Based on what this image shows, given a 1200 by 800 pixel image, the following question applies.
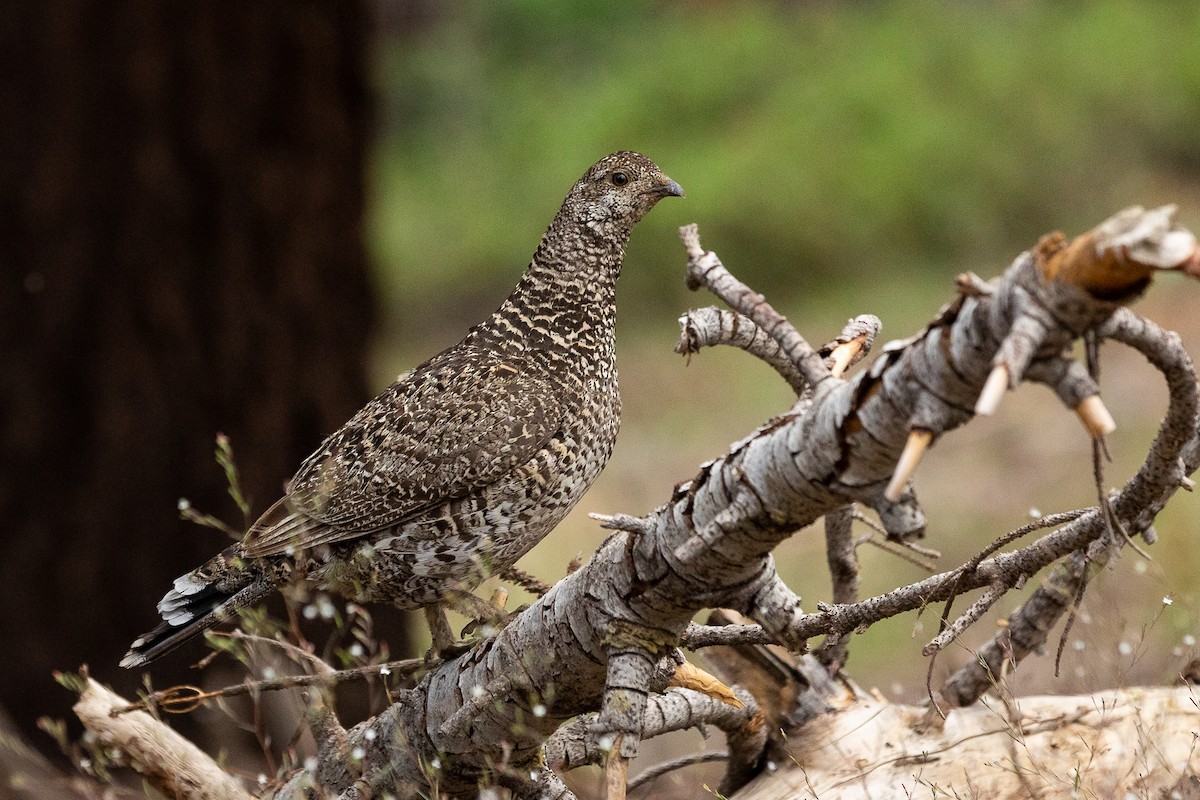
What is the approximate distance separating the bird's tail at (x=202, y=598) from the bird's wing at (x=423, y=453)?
0.36ft

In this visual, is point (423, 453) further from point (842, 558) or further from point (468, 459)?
point (842, 558)

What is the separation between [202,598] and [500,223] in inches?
388

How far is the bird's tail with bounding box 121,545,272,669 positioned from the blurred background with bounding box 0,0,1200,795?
2033mm

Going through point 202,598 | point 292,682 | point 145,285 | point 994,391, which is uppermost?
point 145,285

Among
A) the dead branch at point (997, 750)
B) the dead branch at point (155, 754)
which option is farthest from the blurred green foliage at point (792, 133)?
the dead branch at point (997, 750)

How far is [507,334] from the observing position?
3400mm

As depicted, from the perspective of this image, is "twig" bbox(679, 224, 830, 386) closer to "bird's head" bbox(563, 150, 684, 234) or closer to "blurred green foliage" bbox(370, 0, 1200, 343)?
"bird's head" bbox(563, 150, 684, 234)

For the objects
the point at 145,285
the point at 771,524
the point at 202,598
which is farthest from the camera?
the point at 145,285

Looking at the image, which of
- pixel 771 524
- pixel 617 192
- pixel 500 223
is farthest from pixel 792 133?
pixel 771 524

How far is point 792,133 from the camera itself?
12023mm

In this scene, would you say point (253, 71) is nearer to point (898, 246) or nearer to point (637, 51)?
point (898, 246)

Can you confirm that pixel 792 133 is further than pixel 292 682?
Yes

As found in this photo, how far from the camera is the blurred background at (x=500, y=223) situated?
5.60 meters

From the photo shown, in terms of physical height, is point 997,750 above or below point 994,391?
below
